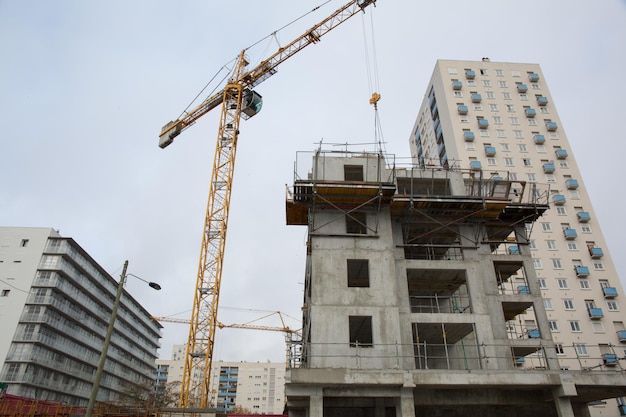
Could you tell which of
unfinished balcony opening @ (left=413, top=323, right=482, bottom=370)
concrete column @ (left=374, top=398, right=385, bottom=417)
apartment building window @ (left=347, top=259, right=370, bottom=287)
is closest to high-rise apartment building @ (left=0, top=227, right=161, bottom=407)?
apartment building window @ (left=347, top=259, right=370, bottom=287)

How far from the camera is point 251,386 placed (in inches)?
5807

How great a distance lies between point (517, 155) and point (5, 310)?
73.4m

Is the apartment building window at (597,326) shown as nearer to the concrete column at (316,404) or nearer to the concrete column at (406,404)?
the concrete column at (406,404)

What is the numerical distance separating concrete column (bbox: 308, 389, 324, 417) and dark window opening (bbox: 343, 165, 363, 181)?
44.7ft

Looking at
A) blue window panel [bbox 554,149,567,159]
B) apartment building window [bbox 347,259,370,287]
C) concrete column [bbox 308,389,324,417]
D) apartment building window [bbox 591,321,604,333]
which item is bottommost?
concrete column [bbox 308,389,324,417]

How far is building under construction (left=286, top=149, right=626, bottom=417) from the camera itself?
21.0 metres

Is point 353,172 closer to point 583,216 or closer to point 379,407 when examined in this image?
point 379,407

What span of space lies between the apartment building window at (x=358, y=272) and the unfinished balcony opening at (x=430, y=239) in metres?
2.98

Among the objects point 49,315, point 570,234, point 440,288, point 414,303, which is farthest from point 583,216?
point 49,315

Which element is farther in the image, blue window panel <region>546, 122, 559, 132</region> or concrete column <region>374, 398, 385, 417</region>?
blue window panel <region>546, 122, 559, 132</region>

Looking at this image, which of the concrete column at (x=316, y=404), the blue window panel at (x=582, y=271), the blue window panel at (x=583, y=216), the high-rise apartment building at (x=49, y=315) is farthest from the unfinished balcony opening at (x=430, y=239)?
the high-rise apartment building at (x=49, y=315)

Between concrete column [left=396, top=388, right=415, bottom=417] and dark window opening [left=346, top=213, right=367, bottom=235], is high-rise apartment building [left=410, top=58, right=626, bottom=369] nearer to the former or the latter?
dark window opening [left=346, top=213, right=367, bottom=235]

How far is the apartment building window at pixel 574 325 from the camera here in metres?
46.8

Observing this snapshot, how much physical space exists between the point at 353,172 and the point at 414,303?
1038 cm
